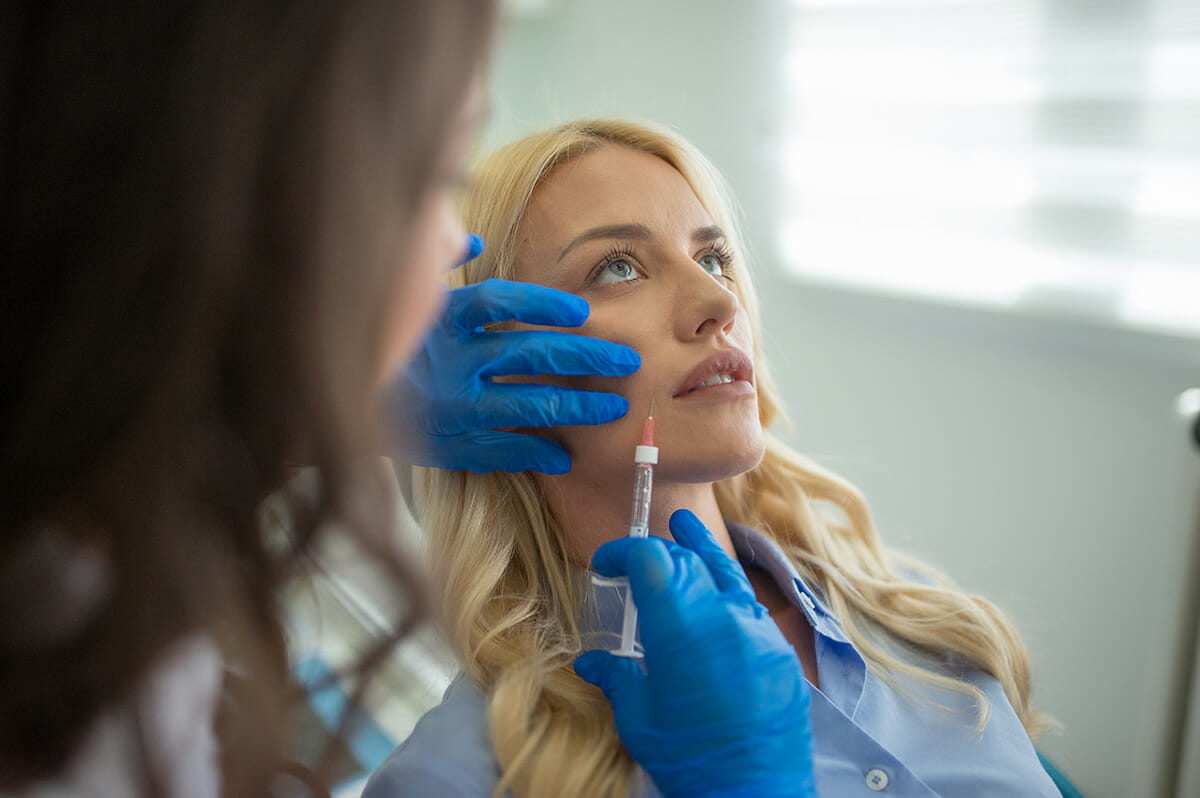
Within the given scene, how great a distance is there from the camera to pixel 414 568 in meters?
0.64

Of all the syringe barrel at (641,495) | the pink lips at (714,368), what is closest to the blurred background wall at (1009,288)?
the pink lips at (714,368)

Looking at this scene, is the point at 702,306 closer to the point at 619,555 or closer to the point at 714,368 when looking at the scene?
the point at 714,368

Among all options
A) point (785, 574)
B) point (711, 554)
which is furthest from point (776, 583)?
point (711, 554)

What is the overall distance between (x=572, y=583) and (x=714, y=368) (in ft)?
1.19

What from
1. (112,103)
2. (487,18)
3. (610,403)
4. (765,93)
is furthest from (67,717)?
(765,93)

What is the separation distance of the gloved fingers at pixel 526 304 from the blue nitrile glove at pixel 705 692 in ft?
1.05

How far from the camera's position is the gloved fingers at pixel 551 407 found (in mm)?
1092

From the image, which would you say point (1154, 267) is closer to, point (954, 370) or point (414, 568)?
point (954, 370)

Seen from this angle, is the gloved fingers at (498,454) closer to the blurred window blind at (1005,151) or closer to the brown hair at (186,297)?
the brown hair at (186,297)

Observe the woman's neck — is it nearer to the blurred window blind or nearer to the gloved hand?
the gloved hand

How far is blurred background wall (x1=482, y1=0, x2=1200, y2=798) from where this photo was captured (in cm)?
155

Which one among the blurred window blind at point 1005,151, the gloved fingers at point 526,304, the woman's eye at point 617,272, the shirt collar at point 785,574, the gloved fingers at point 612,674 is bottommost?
the gloved fingers at point 612,674

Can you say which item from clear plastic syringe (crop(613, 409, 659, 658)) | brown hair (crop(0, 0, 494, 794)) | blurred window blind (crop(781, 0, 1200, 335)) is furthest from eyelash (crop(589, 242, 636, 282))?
blurred window blind (crop(781, 0, 1200, 335))

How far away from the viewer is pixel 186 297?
1.73ft
